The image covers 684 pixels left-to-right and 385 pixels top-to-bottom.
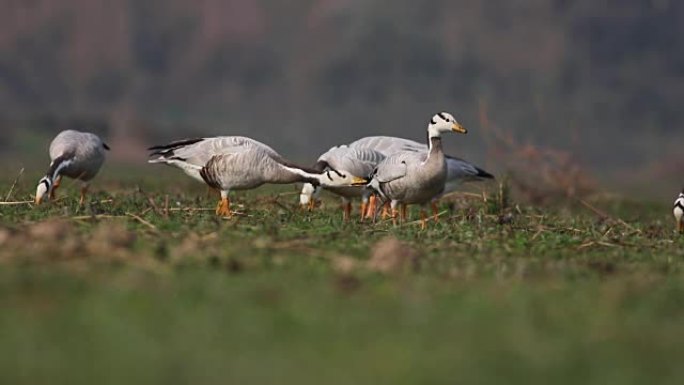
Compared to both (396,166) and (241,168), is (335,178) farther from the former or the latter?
(241,168)

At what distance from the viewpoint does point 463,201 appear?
60.8 feet

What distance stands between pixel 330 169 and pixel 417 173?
66.3 inches

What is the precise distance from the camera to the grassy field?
6.22 metres

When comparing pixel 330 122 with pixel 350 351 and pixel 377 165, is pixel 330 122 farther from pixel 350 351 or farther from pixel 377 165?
pixel 350 351

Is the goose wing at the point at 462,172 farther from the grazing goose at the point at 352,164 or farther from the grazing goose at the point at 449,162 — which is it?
the grazing goose at the point at 352,164

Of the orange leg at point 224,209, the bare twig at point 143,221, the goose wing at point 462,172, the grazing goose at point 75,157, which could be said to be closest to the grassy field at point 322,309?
the bare twig at point 143,221

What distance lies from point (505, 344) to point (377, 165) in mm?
9247

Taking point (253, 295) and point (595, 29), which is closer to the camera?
point (253, 295)

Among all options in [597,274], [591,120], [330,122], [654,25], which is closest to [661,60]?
[654,25]

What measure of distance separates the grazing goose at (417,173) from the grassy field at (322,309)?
2.57 m

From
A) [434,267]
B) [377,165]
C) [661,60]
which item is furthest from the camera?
[661,60]

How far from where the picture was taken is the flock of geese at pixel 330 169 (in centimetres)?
1479

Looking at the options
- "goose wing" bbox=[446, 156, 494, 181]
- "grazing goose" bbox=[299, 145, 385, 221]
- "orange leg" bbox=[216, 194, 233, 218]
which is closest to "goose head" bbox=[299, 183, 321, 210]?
"grazing goose" bbox=[299, 145, 385, 221]

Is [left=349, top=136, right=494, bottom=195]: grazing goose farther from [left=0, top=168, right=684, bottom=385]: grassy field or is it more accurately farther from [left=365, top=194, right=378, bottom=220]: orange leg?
[left=0, top=168, right=684, bottom=385]: grassy field
